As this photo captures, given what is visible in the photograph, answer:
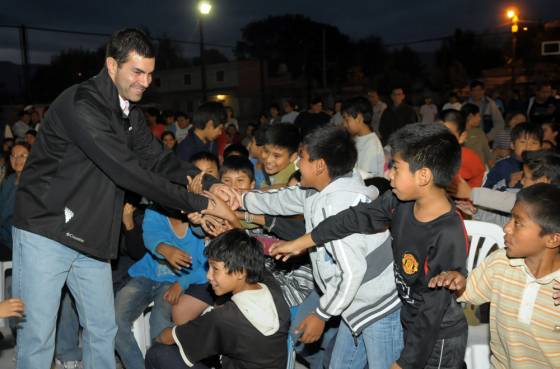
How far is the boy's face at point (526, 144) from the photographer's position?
4984 mm

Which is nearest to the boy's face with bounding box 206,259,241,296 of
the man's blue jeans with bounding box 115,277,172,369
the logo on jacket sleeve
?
the logo on jacket sleeve

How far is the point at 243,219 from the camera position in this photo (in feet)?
12.5

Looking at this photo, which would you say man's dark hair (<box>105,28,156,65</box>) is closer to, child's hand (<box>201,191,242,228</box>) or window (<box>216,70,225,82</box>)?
child's hand (<box>201,191,242,228</box>)

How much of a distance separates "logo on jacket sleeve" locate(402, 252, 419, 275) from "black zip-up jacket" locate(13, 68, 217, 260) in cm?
147

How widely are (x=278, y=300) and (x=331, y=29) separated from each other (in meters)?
29.2

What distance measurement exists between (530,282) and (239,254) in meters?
1.40

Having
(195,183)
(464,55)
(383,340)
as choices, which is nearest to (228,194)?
(195,183)

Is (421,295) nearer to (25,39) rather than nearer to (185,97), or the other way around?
(25,39)

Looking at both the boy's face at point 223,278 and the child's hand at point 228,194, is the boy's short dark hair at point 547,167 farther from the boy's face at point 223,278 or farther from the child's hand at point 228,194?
the boy's face at point 223,278

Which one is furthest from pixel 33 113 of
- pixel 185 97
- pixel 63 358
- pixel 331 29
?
pixel 331 29

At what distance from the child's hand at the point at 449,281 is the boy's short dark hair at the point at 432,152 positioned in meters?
0.45

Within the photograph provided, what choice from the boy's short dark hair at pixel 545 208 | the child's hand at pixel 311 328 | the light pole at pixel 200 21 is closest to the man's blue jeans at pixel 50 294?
the child's hand at pixel 311 328

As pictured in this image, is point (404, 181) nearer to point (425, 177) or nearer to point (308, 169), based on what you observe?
point (425, 177)

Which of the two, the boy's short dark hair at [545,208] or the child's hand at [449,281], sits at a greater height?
→ the boy's short dark hair at [545,208]
